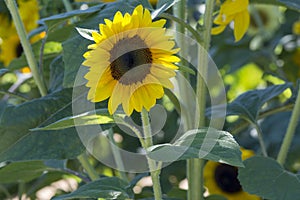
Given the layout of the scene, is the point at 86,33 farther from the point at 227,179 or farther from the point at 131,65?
the point at 227,179

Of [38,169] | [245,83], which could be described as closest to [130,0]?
[38,169]

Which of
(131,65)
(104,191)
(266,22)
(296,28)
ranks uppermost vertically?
(131,65)

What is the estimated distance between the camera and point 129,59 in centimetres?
65

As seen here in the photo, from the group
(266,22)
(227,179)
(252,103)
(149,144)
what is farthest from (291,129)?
(266,22)

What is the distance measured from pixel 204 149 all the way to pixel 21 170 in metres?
0.36

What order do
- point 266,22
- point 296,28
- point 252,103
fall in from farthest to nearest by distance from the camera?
point 266,22
point 296,28
point 252,103

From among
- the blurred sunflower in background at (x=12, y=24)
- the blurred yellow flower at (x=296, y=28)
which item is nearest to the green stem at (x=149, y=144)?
the blurred sunflower in background at (x=12, y=24)

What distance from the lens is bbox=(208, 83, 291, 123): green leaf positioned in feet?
2.92

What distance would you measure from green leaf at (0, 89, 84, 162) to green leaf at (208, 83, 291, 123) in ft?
0.64

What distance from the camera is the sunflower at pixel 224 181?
118 cm

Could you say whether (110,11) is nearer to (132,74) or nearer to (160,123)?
(132,74)

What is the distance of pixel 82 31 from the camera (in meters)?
0.64

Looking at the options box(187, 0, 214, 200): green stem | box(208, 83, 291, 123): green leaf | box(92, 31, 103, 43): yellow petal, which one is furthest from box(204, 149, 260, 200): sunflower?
box(92, 31, 103, 43): yellow petal

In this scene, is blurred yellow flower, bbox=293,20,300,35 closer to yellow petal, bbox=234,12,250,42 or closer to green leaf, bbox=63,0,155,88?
yellow petal, bbox=234,12,250,42
